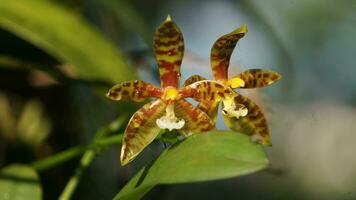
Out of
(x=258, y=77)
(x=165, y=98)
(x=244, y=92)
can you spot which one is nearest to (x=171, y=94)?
(x=165, y=98)

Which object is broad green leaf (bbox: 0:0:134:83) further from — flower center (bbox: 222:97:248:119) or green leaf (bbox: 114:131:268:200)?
green leaf (bbox: 114:131:268:200)

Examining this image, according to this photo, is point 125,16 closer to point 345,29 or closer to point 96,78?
point 96,78

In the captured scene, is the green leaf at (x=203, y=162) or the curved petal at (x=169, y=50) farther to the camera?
the curved petal at (x=169, y=50)

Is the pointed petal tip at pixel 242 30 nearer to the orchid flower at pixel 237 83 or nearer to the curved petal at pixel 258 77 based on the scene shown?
the orchid flower at pixel 237 83

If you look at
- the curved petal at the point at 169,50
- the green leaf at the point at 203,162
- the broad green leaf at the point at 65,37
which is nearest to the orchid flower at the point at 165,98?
the curved petal at the point at 169,50

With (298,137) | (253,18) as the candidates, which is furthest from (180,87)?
(298,137)
